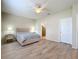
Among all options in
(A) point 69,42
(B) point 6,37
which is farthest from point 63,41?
(B) point 6,37

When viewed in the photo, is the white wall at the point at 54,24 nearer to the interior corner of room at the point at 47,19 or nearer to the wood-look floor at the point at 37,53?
the interior corner of room at the point at 47,19

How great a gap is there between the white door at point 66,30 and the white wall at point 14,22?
4.14 meters

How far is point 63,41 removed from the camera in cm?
495

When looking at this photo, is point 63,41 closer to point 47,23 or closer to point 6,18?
point 47,23

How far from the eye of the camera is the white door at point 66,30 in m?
4.49

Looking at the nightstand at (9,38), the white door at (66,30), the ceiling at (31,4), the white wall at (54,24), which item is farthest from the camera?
the nightstand at (9,38)

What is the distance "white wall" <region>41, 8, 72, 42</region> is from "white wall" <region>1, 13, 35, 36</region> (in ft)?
8.03

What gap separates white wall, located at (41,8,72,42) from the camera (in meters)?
4.89

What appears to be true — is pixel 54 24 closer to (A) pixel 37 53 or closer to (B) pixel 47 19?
(B) pixel 47 19

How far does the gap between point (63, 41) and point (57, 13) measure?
95.7 inches

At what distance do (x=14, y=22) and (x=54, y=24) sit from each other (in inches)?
156

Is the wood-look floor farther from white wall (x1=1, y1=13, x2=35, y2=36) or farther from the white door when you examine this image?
white wall (x1=1, y1=13, x2=35, y2=36)

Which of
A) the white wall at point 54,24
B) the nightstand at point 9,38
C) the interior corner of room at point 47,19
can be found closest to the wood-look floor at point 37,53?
the interior corner of room at point 47,19

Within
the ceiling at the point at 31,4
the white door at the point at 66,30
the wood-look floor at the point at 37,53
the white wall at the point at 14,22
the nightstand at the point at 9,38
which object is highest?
the ceiling at the point at 31,4
